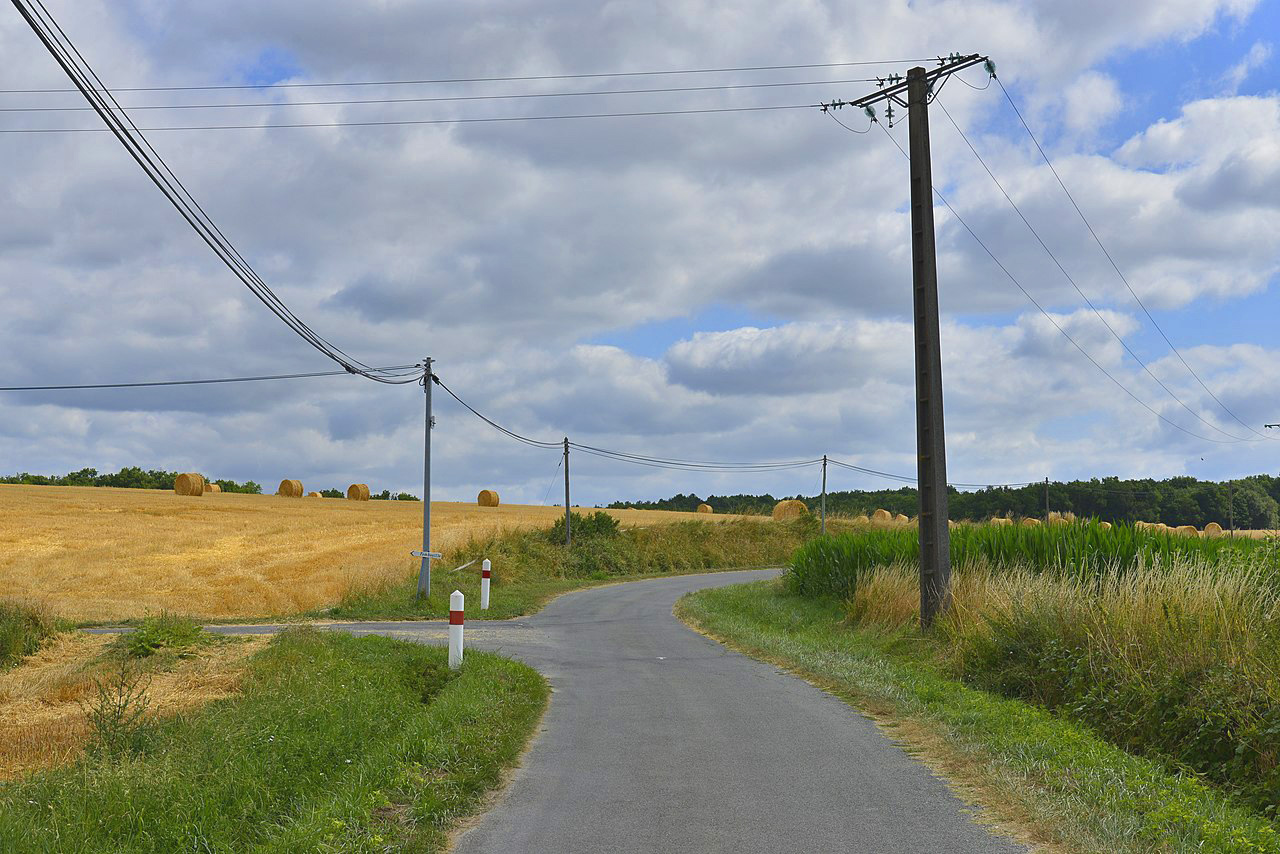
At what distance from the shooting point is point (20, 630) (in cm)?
2092

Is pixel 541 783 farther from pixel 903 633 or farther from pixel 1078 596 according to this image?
pixel 903 633

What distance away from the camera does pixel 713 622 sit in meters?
24.7

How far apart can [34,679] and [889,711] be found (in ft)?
44.8

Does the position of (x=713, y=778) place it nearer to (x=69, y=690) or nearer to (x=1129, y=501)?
(x=69, y=690)

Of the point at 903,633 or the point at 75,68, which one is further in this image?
the point at 903,633

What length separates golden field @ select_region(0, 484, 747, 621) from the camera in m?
32.4

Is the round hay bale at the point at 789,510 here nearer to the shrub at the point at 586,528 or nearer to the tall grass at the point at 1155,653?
the shrub at the point at 586,528

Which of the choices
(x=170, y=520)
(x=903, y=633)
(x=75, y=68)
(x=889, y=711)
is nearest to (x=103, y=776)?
(x=889, y=711)

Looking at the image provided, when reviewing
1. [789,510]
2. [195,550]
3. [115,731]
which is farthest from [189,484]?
[115,731]

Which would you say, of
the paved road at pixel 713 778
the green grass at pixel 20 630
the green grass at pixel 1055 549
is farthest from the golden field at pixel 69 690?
the green grass at pixel 1055 549

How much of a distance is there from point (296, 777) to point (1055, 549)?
15.6 meters

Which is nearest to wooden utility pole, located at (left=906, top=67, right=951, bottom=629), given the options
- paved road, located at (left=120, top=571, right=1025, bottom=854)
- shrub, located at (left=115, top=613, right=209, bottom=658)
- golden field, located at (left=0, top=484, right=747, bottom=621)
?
paved road, located at (left=120, top=571, right=1025, bottom=854)

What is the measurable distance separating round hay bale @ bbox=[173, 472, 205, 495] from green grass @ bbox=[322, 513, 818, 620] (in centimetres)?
3188

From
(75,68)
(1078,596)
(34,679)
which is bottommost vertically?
(34,679)
